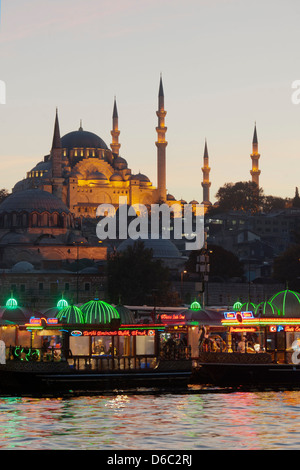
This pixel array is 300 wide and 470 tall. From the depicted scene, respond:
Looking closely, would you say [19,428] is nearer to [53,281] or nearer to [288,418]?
[288,418]

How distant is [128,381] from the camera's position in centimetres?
3578

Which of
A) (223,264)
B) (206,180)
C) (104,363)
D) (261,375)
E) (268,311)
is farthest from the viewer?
(206,180)

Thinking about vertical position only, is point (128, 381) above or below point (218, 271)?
below

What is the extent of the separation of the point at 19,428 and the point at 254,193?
140843mm

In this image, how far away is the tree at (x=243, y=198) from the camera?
536 ft

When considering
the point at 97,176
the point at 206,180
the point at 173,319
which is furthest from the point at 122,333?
the point at 97,176

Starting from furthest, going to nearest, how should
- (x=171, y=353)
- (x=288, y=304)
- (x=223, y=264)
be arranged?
1. (x=223, y=264)
2. (x=288, y=304)
3. (x=171, y=353)

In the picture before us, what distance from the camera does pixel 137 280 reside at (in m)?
90.8

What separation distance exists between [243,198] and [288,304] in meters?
126

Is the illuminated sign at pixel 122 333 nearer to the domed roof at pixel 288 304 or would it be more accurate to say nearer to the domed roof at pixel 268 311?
the domed roof at pixel 268 311

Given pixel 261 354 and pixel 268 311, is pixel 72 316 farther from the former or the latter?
pixel 268 311

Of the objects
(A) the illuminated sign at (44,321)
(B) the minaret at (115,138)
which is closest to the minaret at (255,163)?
(B) the minaret at (115,138)

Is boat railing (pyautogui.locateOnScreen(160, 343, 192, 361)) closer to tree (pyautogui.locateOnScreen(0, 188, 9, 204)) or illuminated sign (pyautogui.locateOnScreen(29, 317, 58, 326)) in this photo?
illuminated sign (pyautogui.locateOnScreen(29, 317, 58, 326))

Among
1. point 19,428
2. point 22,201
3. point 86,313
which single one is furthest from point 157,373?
point 22,201
